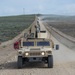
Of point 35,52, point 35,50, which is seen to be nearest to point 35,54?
point 35,52

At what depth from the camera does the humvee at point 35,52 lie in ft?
67.9

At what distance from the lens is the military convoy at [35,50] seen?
2070cm

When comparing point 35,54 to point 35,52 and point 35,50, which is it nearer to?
point 35,52

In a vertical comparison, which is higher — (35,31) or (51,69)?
(35,31)

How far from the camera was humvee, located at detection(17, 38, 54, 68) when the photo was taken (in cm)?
2070

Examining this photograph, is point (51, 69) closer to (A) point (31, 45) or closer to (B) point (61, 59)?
(A) point (31, 45)

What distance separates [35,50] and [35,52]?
0.18 m

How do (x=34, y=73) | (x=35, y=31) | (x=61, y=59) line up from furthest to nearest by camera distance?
(x=61, y=59), (x=35, y=31), (x=34, y=73)

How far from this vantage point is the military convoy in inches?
815

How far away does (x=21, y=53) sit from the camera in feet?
68.4

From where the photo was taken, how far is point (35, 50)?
2084cm

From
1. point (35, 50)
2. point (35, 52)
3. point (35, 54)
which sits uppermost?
point (35, 50)

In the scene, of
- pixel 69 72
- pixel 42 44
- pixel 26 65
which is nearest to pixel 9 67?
pixel 26 65

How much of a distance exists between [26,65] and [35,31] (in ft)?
9.19
